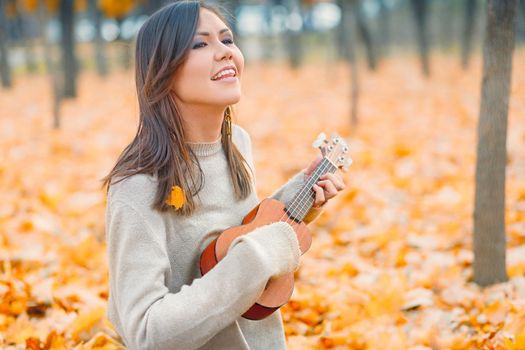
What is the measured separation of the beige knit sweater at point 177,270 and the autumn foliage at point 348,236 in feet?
3.44

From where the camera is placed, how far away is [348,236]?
476cm

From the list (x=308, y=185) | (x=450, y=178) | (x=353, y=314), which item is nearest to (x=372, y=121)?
(x=450, y=178)

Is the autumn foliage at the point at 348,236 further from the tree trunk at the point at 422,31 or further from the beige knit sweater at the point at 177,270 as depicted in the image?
the tree trunk at the point at 422,31

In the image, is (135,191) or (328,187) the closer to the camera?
(135,191)

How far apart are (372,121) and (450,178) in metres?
3.79

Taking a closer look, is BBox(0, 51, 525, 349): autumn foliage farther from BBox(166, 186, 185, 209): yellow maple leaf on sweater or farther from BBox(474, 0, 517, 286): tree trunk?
BBox(166, 186, 185, 209): yellow maple leaf on sweater

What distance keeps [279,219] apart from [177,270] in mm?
392

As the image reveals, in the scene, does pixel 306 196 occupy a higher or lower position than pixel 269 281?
higher

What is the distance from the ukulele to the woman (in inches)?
2.1

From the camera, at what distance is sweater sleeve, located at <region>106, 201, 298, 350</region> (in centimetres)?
163

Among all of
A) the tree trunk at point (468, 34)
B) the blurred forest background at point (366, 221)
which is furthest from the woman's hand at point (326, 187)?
the tree trunk at point (468, 34)

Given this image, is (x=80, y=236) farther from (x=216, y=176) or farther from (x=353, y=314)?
(x=216, y=176)

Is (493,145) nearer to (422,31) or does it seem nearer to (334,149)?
(334,149)

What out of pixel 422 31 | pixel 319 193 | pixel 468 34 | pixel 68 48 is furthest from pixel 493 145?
pixel 468 34
